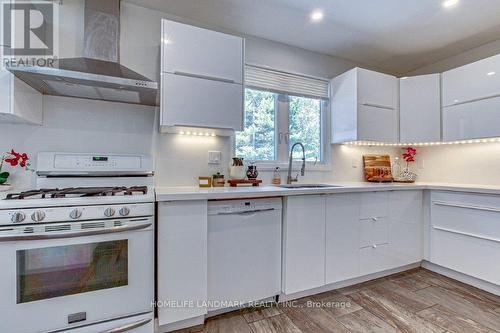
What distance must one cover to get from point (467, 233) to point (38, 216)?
10.5 feet

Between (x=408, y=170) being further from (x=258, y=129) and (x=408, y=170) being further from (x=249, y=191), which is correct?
(x=249, y=191)

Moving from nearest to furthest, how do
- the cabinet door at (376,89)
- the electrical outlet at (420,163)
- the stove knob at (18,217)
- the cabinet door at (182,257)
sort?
the stove knob at (18,217), the cabinet door at (182,257), the cabinet door at (376,89), the electrical outlet at (420,163)

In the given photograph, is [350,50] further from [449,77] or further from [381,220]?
[381,220]

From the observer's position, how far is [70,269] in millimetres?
1264

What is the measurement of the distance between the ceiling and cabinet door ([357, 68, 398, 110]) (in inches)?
13.1

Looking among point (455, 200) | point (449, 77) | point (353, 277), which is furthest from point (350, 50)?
point (353, 277)

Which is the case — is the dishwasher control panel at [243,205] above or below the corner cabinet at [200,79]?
below

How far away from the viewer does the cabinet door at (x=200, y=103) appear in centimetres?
171

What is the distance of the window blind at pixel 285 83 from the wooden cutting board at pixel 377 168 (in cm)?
98

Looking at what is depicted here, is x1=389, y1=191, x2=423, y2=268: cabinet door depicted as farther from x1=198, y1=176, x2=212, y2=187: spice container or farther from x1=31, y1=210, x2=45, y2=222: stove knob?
x1=31, y1=210, x2=45, y2=222: stove knob

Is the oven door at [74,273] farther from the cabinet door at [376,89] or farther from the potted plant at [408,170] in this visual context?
the potted plant at [408,170]

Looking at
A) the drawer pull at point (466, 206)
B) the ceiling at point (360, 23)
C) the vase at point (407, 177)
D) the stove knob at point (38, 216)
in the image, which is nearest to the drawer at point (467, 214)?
the drawer pull at point (466, 206)

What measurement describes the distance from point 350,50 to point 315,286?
2.49m

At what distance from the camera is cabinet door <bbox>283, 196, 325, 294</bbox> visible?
5.90 feet
